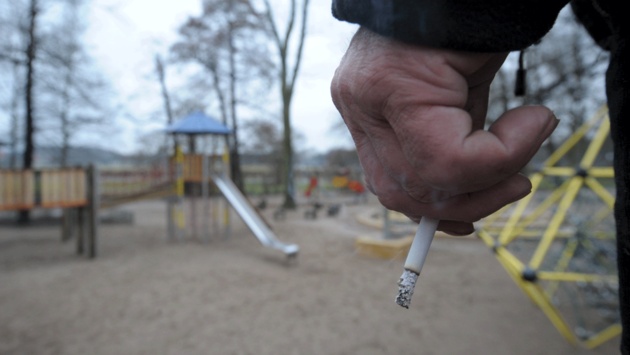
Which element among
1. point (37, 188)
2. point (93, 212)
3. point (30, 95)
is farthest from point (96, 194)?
point (30, 95)

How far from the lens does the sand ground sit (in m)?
2.93

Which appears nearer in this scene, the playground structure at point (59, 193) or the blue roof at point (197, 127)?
the playground structure at point (59, 193)

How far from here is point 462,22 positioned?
1.44 feet

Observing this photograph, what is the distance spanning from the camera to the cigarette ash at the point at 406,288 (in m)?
0.46

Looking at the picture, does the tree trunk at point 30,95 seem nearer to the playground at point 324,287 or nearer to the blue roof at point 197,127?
the playground at point 324,287

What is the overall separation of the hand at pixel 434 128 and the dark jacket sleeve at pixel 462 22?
0.01 m

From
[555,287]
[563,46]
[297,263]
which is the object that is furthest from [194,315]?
[563,46]

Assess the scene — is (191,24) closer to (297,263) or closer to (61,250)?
(61,250)

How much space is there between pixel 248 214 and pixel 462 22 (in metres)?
7.10

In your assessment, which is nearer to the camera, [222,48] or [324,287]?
[324,287]

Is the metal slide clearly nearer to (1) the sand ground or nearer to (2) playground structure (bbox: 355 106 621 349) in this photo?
(1) the sand ground

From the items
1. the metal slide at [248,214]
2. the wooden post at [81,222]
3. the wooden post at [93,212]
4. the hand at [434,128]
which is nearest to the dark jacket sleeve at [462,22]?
the hand at [434,128]

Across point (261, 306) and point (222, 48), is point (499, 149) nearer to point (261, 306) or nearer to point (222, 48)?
point (261, 306)

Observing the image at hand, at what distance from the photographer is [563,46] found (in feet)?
12.3
